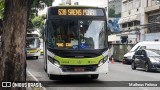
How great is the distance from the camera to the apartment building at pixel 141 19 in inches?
1875

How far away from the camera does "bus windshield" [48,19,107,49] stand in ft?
53.7

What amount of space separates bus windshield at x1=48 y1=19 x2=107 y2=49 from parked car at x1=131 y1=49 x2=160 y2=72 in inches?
325

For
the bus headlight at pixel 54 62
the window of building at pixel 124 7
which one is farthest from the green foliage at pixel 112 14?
the bus headlight at pixel 54 62

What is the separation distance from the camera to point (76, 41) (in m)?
16.4

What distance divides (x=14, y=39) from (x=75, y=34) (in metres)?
6.26

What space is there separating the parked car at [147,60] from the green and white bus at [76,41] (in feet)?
26.8

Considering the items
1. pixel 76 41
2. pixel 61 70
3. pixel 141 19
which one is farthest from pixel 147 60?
pixel 141 19

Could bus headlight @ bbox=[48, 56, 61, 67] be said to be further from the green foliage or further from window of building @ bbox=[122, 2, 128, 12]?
the green foliage

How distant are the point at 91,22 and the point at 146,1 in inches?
1380

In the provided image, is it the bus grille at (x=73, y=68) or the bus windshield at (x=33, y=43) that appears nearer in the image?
the bus grille at (x=73, y=68)

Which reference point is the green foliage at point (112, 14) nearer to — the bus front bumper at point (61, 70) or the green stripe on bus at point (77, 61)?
the bus front bumper at point (61, 70)

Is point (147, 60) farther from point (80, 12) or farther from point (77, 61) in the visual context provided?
point (77, 61)

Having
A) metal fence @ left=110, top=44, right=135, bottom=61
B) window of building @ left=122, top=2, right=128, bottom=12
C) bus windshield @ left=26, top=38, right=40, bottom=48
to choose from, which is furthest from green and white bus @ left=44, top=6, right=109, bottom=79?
window of building @ left=122, top=2, right=128, bottom=12

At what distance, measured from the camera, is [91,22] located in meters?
16.8
